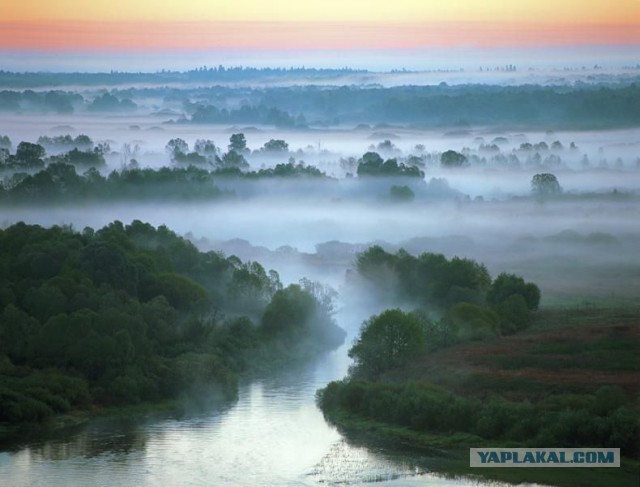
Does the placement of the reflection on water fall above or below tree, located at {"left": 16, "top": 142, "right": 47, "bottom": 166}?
below

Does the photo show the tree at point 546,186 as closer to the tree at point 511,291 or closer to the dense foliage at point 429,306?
the dense foliage at point 429,306

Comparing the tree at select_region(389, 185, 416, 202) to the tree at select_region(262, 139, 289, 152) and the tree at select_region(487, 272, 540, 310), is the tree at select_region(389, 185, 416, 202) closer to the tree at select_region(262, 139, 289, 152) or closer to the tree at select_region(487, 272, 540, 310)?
the tree at select_region(262, 139, 289, 152)

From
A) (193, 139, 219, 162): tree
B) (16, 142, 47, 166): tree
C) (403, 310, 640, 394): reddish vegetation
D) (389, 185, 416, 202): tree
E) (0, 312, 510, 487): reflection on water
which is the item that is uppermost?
(193, 139, 219, 162): tree

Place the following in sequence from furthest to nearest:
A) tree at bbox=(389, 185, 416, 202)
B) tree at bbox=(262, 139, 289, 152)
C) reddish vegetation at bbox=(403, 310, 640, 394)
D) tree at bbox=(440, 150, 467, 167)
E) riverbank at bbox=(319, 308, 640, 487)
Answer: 1. tree at bbox=(262, 139, 289, 152)
2. tree at bbox=(440, 150, 467, 167)
3. tree at bbox=(389, 185, 416, 202)
4. reddish vegetation at bbox=(403, 310, 640, 394)
5. riverbank at bbox=(319, 308, 640, 487)

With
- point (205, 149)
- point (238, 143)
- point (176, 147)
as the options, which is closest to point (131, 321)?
point (176, 147)

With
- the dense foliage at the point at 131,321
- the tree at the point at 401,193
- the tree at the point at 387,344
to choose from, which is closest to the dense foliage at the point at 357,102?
the tree at the point at 401,193

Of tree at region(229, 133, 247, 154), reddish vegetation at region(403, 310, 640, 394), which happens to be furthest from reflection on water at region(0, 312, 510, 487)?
tree at region(229, 133, 247, 154)
